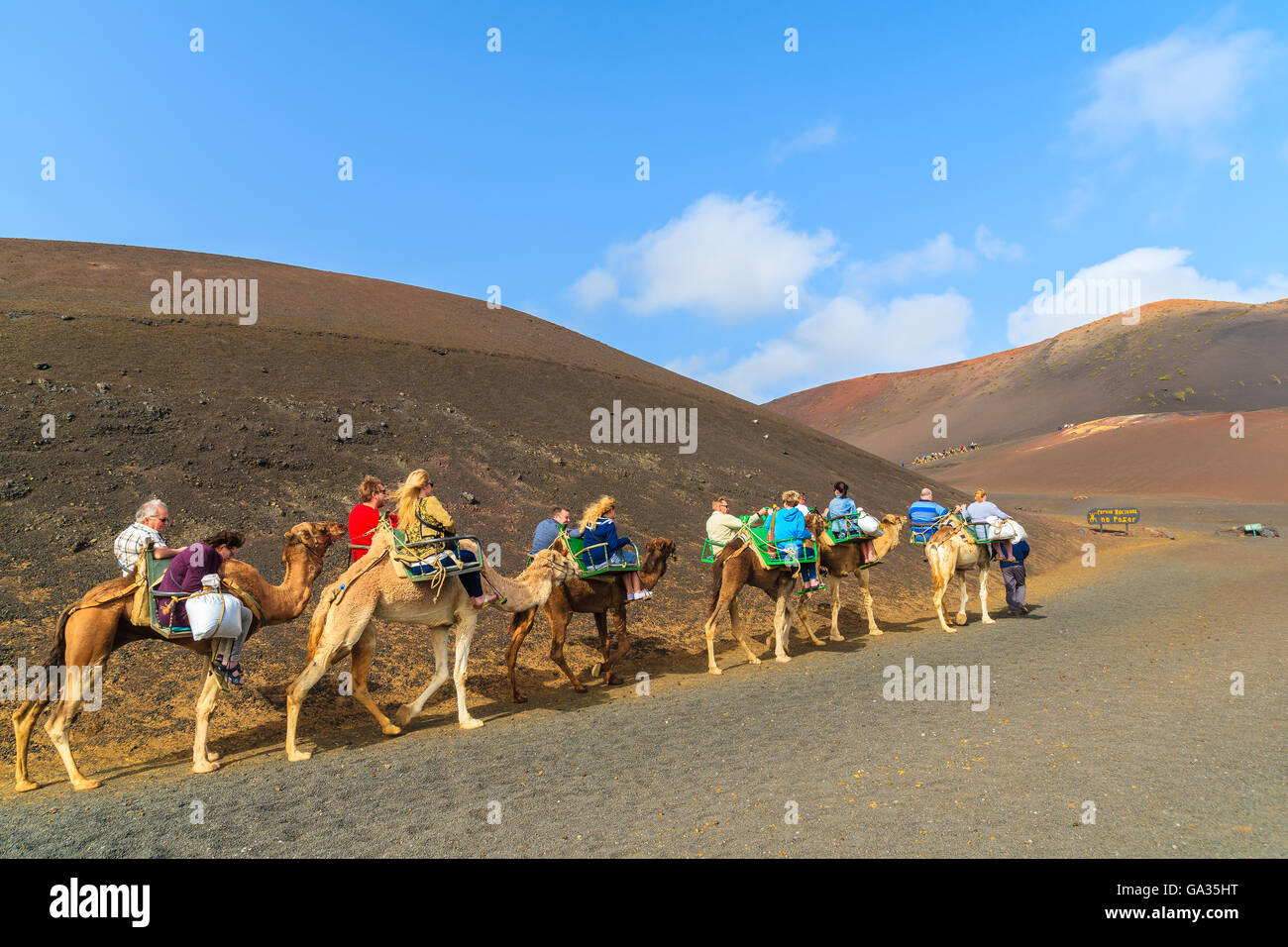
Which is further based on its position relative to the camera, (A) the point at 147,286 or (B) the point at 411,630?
(A) the point at 147,286

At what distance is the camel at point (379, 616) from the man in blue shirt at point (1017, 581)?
40.5 feet

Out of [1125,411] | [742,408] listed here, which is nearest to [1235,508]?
[742,408]

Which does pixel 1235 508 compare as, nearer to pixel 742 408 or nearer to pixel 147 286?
pixel 742 408

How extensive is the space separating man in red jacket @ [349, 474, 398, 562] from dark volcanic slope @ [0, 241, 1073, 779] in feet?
9.65

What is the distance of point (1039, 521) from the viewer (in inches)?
1518

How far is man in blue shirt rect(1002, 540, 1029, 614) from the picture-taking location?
1753 centimetres

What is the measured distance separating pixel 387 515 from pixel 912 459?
365 feet

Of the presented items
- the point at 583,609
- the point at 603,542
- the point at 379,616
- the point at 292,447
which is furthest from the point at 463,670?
the point at 292,447

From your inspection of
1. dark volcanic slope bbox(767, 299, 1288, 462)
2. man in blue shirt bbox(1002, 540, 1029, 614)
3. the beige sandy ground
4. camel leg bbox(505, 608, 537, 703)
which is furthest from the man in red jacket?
dark volcanic slope bbox(767, 299, 1288, 462)

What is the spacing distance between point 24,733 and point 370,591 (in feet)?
12.1

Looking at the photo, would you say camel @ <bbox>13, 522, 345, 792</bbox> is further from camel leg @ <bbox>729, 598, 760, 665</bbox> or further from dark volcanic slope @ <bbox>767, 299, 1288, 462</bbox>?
dark volcanic slope @ <bbox>767, 299, 1288, 462</bbox>

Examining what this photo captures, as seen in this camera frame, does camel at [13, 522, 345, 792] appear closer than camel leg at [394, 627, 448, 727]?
Yes

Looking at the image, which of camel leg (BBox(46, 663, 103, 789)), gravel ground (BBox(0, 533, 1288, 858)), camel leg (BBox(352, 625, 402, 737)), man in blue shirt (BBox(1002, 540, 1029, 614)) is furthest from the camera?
man in blue shirt (BBox(1002, 540, 1029, 614))

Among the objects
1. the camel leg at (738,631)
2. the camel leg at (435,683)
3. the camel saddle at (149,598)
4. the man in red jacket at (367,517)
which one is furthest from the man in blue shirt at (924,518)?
the camel saddle at (149,598)
